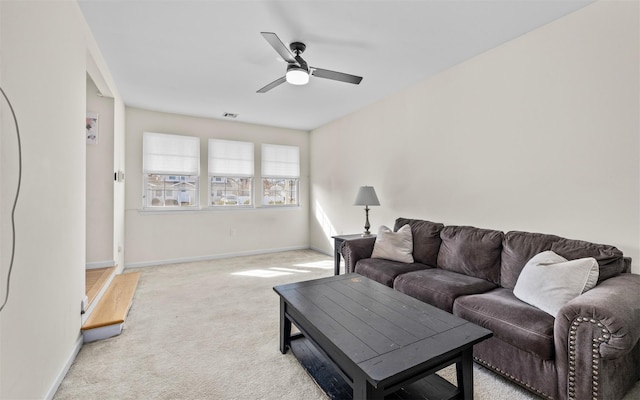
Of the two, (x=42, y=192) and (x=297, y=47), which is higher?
(x=297, y=47)

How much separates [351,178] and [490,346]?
350cm

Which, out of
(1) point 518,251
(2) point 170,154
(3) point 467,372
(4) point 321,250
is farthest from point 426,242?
(2) point 170,154

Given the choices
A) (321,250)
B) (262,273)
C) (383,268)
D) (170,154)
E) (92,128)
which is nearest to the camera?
(383,268)

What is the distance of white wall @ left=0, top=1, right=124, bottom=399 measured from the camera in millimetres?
1269

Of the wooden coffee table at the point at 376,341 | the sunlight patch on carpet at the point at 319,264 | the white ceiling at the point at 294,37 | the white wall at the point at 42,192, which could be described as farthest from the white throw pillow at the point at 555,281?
the sunlight patch on carpet at the point at 319,264

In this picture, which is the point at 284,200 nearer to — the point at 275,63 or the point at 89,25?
the point at 275,63

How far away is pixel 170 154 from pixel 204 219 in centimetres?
130

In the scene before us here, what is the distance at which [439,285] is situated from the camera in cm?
234

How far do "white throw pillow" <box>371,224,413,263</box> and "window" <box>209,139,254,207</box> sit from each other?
3.26 m

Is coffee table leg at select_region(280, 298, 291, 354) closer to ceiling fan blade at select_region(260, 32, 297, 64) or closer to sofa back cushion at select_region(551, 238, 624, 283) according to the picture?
ceiling fan blade at select_region(260, 32, 297, 64)

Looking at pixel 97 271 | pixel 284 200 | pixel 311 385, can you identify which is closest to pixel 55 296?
pixel 311 385

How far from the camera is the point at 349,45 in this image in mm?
2752

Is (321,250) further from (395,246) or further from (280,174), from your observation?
(395,246)

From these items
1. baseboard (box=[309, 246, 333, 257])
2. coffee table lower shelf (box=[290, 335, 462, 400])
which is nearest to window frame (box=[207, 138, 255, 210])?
baseboard (box=[309, 246, 333, 257])
